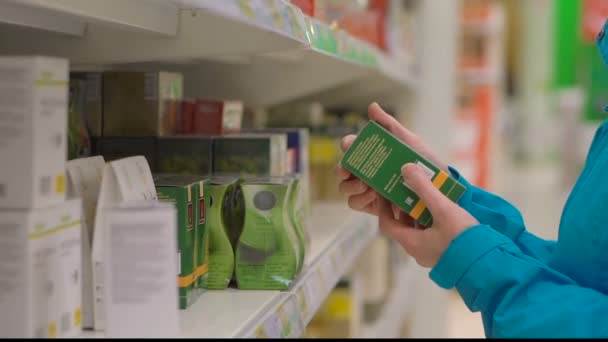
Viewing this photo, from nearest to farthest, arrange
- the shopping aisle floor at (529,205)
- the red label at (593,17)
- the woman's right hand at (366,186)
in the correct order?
1. the woman's right hand at (366,186)
2. the shopping aisle floor at (529,205)
3. the red label at (593,17)

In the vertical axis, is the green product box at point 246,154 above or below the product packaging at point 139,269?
above

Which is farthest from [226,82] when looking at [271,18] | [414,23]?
[414,23]

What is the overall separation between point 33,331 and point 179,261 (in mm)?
316

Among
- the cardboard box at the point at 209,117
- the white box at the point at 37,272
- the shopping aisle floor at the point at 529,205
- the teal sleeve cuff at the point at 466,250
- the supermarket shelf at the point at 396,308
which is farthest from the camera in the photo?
the shopping aisle floor at the point at 529,205

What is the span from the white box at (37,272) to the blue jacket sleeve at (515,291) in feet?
1.77

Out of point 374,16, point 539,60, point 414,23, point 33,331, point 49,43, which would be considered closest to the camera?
point 33,331

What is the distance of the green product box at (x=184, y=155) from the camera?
1.51 metres

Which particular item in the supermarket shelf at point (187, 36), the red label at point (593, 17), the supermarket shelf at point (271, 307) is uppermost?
the red label at point (593, 17)

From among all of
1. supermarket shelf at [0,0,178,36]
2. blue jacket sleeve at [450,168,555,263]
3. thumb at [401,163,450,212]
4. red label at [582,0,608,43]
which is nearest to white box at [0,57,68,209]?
supermarket shelf at [0,0,178,36]

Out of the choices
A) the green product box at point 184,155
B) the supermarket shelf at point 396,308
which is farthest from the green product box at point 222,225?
the supermarket shelf at point 396,308

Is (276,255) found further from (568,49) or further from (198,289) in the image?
(568,49)

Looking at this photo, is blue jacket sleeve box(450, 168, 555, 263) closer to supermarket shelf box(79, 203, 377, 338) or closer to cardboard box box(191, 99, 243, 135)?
supermarket shelf box(79, 203, 377, 338)

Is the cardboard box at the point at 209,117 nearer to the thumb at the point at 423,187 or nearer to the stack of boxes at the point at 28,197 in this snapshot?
the thumb at the point at 423,187

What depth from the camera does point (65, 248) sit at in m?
0.93
